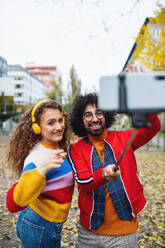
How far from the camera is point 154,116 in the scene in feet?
6.14

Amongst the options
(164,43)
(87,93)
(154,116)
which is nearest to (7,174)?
(87,93)

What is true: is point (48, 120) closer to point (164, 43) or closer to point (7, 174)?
point (7, 174)

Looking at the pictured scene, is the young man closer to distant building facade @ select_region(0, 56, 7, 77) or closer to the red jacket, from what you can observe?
the red jacket

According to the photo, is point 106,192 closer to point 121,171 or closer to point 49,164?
point 121,171

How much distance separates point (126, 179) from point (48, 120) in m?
0.81

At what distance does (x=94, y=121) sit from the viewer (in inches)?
81.0

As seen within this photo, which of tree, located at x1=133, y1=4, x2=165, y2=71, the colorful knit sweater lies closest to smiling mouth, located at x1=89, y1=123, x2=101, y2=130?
the colorful knit sweater

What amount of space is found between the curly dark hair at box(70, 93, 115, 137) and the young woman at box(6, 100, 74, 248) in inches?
11.3

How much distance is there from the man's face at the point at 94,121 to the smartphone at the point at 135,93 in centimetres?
111

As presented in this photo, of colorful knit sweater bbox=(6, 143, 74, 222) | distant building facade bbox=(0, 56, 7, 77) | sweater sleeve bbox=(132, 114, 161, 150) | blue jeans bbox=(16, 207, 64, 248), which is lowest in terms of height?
blue jeans bbox=(16, 207, 64, 248)

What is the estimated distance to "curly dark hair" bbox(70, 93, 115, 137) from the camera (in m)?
2.32

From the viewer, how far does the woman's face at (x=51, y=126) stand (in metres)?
1.95

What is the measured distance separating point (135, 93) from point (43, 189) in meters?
1.21

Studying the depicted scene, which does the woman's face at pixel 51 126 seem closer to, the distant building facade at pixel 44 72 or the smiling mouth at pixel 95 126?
the smiling mouth at pixel 95 126
